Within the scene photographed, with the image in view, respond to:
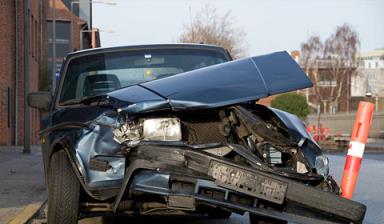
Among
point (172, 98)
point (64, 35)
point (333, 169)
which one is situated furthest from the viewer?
point (64, 35)

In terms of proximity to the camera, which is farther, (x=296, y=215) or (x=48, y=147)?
(x=48, y=147)

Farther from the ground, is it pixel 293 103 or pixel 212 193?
pixel 212 193

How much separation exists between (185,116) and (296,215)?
1224 millimetres

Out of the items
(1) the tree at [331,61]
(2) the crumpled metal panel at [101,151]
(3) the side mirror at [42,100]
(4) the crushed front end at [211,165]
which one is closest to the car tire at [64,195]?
(4) the crushed front end at [211,165]

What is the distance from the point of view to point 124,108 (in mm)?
6461

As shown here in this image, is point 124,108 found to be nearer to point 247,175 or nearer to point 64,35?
point 247,175

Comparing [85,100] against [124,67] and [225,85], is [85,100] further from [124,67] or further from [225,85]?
[225,85]

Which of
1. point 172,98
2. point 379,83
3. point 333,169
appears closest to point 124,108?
point 172,98

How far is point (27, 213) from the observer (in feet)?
32.2

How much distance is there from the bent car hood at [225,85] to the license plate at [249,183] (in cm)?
59

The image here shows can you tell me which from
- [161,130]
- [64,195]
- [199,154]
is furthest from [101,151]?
[199,154]

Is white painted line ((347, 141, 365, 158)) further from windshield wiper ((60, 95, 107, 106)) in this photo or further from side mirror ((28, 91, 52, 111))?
side mirror ((28, 91, 52, 111))

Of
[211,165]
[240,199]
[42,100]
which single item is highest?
[42,100]

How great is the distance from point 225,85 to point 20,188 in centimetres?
726
